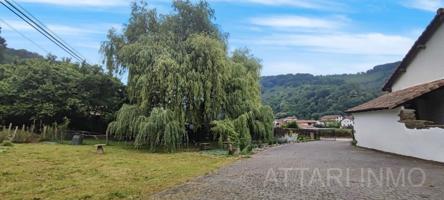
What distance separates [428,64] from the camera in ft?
57.5

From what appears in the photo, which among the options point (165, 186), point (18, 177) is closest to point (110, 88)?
point (18, 177)

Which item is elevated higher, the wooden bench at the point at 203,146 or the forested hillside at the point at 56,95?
the forested hillside at the point at 56,95

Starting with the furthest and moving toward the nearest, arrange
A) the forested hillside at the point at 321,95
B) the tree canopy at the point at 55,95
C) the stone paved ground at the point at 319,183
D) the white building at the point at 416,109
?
1. the forested hillside at the point at 321,95
2. the tree canopy at the point at 55,95
3. the white building at the point at 416,109
4. the stone paved ground at the point at 319,183

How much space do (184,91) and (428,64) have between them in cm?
1127

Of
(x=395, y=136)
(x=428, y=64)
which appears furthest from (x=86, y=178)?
(x=428, y=64)

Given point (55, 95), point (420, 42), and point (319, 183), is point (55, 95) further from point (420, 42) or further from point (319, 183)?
point (319, 183)

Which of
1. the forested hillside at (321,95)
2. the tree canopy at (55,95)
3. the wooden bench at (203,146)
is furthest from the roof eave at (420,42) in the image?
the forested hillside at (321,95)

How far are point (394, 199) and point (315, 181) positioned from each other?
230 centimetres

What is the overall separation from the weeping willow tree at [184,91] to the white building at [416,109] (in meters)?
6.32

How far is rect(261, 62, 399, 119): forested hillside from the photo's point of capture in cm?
6309

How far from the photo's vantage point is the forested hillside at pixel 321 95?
207 feet

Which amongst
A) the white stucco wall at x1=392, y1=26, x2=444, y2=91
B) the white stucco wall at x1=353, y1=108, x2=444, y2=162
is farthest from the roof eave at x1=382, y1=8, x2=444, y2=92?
the white stucco wall at x1=353, y1=108, x2=444, y2=162

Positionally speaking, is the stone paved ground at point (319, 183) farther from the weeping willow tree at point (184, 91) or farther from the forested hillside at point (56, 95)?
the forested hillside at point (56, 95)

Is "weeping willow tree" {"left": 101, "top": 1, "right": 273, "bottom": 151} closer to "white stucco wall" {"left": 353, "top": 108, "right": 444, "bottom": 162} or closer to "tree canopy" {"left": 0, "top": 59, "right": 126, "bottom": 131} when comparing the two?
"white stucco wall" {"left": 353, "top": 108, "right": 444, "bottom": 162}
